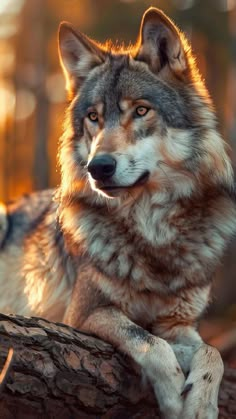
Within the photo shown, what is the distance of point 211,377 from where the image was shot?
13.4 feet

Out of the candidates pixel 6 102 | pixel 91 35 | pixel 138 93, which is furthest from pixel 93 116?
pixel 6 102

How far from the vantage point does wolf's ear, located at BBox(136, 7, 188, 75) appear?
4.78 m

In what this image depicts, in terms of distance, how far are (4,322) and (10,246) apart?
2.97 m

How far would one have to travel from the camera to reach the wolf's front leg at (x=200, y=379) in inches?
154

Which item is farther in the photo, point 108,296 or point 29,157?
point 29,157

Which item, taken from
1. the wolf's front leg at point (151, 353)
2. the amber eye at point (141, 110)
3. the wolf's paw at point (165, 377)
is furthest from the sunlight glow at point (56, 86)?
the wolf's paw at point (165, 377)

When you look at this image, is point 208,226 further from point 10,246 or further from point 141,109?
point 10,246

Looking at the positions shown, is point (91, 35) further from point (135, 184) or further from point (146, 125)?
point (135, 184)

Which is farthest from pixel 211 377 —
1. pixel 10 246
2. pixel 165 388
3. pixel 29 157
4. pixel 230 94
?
pixel 29 157

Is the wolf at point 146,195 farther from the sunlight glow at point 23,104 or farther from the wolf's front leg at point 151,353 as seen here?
the sunlight glow at point 23,104

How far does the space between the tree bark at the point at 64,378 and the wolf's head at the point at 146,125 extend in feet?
3.43

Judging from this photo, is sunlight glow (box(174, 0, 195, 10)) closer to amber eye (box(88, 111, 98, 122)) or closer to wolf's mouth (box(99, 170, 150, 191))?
amber eye (box(88, 111, 98, 122))

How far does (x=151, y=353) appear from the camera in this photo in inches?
161

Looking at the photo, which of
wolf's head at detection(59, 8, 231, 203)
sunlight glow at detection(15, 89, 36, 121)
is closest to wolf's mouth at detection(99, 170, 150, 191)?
wolf's head at detection(59, 8, 231, 203)
